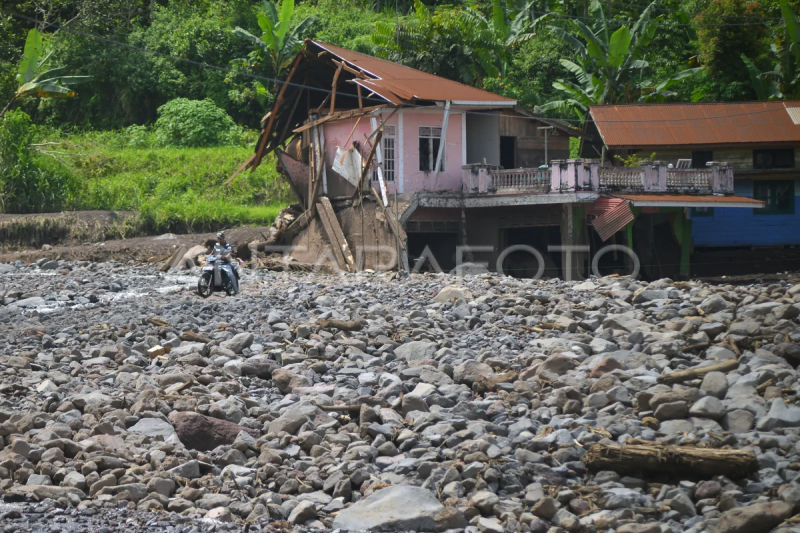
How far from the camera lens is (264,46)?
3491 cm

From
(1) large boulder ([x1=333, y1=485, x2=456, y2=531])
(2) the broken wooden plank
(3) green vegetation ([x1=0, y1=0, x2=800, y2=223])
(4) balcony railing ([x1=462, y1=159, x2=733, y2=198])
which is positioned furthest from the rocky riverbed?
(3) green vegetation ([x1=0, y1=0, x2=800, y2=223])

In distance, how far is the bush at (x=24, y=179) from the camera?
2966cm

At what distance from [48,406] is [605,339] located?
615 cm

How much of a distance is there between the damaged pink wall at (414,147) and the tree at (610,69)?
720cm

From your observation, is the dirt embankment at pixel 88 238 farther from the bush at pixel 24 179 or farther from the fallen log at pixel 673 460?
the fallen log at pixel 673 460

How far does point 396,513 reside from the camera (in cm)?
636

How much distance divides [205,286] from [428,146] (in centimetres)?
851

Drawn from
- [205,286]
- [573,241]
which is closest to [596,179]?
[573,241]

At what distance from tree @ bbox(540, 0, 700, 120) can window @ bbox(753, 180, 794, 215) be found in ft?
16.6

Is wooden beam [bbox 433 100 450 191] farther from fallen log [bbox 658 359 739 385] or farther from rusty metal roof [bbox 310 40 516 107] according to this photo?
fallen log [bbox 658 359 739 385]

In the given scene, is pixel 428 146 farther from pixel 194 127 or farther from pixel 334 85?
pixel 194 127

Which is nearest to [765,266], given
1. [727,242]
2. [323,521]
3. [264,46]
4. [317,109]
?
[727,242]

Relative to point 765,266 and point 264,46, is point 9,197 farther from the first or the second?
point 765,266

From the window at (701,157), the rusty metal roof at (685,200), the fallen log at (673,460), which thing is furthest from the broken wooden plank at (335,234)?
the fallen log at (673,460)
